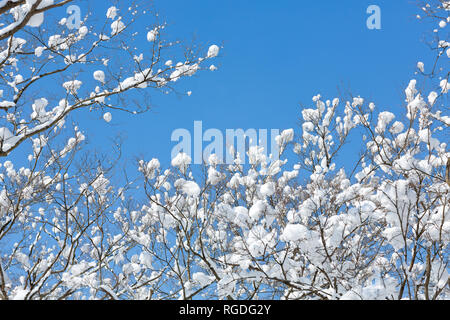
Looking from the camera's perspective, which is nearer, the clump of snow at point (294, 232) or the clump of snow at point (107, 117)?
the clump of snow at point (294, 232)

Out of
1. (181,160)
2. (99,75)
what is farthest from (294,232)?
(99,75)

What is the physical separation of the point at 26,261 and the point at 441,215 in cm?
747

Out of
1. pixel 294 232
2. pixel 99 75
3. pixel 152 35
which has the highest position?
pixel 152 35

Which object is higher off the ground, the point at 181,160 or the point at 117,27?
the point at 117,27

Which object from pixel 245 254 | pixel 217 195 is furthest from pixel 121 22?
pixel 245 254

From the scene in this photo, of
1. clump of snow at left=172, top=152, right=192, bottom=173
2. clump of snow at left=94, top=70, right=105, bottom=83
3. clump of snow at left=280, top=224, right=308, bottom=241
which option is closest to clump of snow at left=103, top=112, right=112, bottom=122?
clump of snow at left=94, top=70, right=105, bottom=83

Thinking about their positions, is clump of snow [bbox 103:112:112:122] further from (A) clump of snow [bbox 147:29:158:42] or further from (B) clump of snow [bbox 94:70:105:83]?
(A) clump of snow [bbox 147:29:158:42]

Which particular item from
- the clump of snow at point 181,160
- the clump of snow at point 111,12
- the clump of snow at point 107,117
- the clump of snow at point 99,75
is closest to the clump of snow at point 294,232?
the clump of snow at point 181,160

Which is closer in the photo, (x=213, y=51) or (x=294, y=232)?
(x=294, y=232)

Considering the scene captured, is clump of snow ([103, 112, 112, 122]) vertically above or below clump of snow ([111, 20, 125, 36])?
below

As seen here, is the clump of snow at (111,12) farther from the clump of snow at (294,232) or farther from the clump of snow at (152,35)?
the clump of snow at (294,232)

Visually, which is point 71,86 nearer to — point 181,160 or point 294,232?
point 181,160
